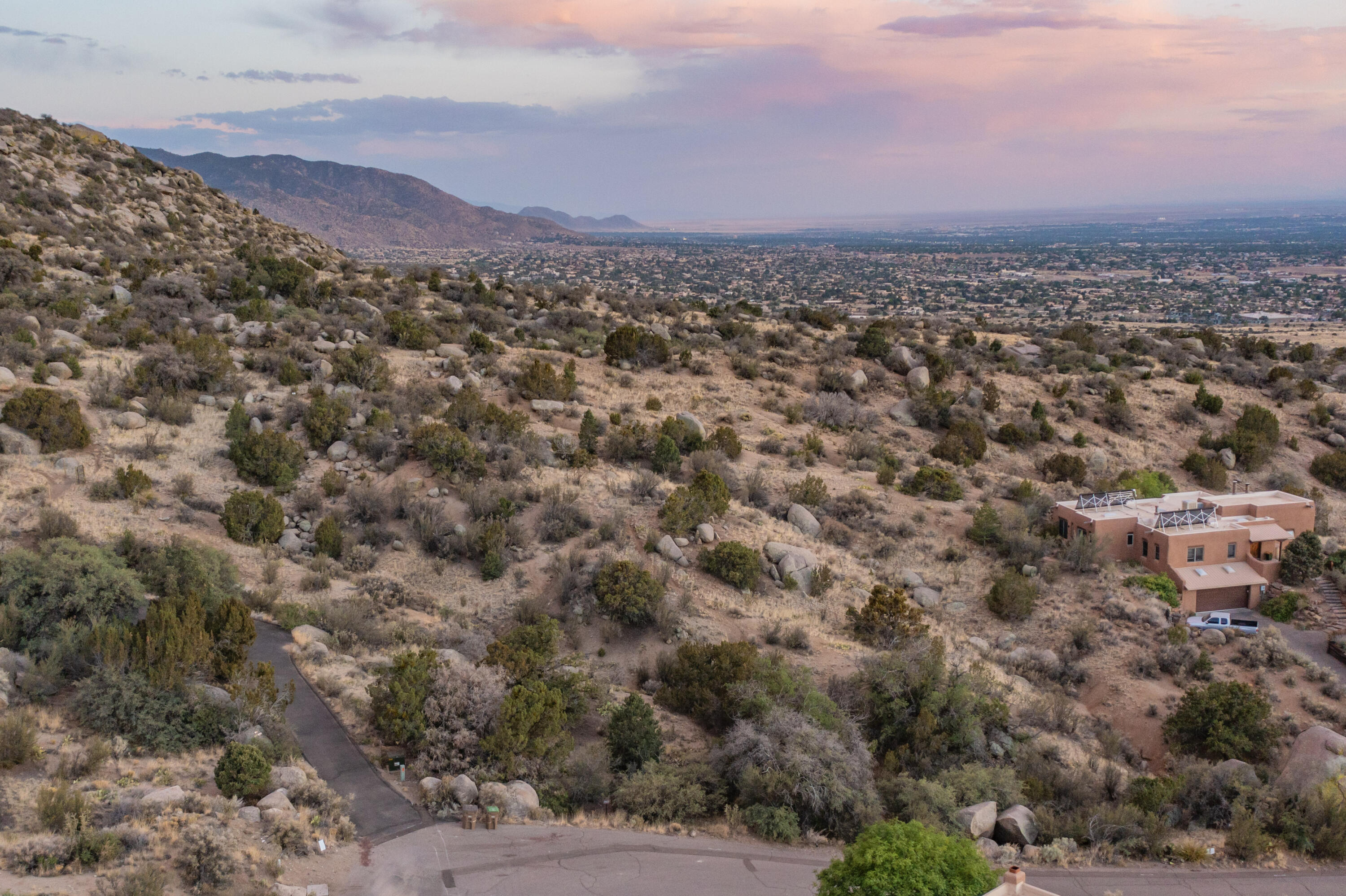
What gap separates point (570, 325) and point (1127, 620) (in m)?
26.6

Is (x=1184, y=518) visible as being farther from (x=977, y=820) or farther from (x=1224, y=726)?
(x=977, y=820)

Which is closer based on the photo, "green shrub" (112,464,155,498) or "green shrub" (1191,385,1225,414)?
"green shrub" (112,464,155,498)

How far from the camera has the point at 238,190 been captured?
160250 mm

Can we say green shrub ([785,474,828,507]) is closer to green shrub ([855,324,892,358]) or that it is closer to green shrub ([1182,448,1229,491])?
green shrub ([855,324,892,358])

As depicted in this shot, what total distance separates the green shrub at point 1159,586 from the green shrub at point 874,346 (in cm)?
1759

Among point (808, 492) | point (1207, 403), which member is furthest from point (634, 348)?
point (1207, 403)

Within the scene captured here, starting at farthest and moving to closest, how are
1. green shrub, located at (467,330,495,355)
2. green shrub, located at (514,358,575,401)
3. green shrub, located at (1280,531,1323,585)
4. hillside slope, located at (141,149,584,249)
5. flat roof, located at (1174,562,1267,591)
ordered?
hillside slope, located at (141,149,584,249) → green shrub, located at (467,330,495,355) → green shrub, located at (514,358,575,401) → green shrub, located at (1280,531,1323,585) → flat roof, located at (1174,562,1267,591)

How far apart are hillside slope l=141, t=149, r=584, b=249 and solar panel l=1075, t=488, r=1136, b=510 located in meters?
139

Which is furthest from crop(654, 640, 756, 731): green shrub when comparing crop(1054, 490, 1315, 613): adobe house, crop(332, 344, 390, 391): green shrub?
crop(332, 344, 390, 391): green shrub

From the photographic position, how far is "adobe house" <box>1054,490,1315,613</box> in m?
25.0

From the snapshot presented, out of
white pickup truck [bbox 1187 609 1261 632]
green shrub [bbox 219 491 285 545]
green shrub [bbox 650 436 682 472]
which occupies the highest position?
green shrub [bbox 650 436 682 472]

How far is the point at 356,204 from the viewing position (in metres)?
172

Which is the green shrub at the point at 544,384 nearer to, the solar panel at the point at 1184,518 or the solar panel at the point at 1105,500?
the solar panel at the point at 1105,500

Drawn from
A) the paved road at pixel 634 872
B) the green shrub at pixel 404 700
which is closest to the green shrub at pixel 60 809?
the paved road at pixel 634 872
